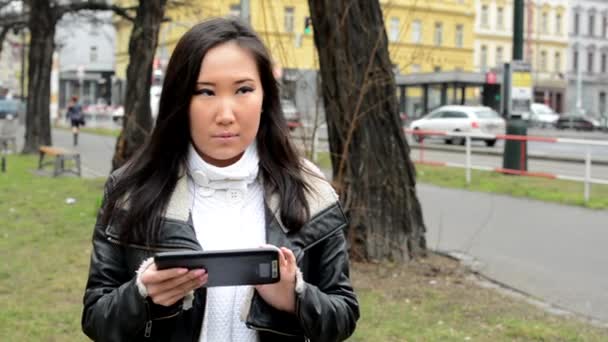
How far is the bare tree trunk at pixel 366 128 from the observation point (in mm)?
7691

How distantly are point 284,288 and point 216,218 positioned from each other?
0.91 feet

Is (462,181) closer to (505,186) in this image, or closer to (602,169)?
(505,186)

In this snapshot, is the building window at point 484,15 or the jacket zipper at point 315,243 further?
the building window at point 484,15

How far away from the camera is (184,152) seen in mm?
2223

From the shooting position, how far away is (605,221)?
35.9 feet

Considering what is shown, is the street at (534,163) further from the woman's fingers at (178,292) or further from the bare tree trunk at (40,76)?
the woman's fingers at (178,292)

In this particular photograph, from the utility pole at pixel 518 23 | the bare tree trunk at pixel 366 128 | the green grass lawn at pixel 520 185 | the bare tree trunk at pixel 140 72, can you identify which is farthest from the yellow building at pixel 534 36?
the bare tree trunk at pixel 366 128

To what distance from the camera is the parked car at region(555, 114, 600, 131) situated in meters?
51.9

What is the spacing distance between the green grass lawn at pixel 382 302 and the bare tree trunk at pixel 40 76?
50.4 feet

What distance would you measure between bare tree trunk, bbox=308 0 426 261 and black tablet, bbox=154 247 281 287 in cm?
586

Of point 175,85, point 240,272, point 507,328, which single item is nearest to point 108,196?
point 175,85

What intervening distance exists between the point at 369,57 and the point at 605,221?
481 cm

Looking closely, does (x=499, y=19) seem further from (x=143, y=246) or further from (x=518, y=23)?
(x=143, y=246)

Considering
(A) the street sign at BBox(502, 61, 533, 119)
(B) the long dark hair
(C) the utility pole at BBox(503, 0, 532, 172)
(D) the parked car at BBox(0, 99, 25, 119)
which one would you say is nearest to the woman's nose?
(B) the long dark hair
